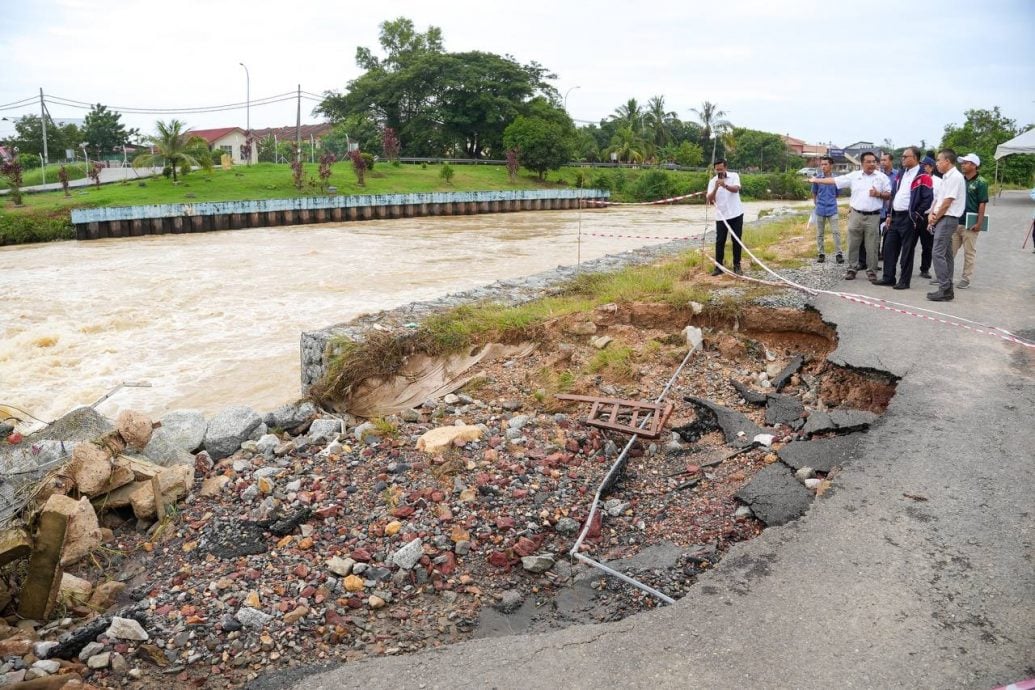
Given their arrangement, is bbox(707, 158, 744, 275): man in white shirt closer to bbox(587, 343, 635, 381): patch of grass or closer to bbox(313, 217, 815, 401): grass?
bbox(313, 217, 815, 401): grass

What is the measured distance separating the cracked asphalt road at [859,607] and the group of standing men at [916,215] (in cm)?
408

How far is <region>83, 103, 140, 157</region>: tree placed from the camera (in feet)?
194

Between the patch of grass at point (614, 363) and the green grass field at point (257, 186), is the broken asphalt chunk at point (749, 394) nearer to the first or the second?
the patch of grass at point (614, 363)

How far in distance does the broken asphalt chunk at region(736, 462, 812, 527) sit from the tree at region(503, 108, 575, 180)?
50.3m

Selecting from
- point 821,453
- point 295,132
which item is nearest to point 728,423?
point 821,453

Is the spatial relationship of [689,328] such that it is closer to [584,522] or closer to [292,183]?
[584,522]

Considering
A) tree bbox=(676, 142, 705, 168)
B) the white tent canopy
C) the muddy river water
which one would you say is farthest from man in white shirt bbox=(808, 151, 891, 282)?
tree bbox=(676, 142, 705, 168)

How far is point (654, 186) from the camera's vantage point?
54.8 meters

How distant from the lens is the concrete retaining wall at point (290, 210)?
95.9 ft

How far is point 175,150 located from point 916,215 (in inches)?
1527

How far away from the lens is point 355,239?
28.4m

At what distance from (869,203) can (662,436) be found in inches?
235

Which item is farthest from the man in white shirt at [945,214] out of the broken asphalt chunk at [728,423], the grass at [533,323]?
the broken asphalt chunk at [728,423]

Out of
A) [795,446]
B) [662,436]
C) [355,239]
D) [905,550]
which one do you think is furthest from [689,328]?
[355,239]
